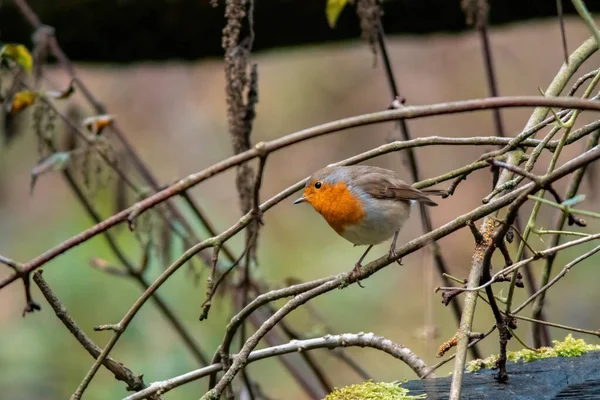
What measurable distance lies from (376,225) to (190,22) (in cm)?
207

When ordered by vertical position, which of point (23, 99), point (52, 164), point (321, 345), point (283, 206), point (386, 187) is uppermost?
point (23, 99)

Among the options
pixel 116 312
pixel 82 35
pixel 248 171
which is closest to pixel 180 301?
pixel 116 312

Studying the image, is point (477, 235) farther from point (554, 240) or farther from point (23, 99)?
point (23, 99)

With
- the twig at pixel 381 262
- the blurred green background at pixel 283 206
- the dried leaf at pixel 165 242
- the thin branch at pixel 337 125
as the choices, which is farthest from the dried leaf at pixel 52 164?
the blurred green background at pixel 283 206

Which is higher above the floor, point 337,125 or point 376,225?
point 337,125

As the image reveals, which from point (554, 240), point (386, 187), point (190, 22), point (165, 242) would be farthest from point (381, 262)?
point (190, 22)

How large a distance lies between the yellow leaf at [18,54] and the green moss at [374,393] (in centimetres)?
175

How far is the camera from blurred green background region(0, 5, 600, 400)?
637 cm

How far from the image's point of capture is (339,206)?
8.44 ft

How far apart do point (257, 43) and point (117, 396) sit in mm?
2609

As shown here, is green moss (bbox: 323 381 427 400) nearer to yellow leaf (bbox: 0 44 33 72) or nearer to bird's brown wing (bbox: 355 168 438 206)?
bird's brown wing (bbox: 355 168 438 206)

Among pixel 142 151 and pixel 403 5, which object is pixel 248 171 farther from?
pixel 142 151

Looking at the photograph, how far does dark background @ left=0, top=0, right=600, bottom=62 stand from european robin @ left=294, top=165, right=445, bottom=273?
1.58m


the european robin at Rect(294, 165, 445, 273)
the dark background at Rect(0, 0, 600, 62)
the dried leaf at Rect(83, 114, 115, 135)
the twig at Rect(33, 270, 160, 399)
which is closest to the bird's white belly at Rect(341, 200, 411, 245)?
the european robin at Rect(294, 165, 445, 273)
